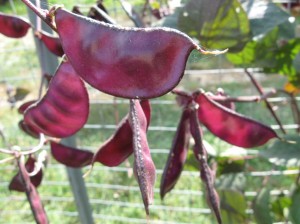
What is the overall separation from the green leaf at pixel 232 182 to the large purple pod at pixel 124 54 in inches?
23.8

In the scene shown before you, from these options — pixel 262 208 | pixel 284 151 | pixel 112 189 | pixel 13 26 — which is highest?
pixel 13 26

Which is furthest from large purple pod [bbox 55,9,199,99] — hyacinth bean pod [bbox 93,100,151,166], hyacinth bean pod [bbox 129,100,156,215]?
hyacinth bean pod [bbox 93,100,151,166]

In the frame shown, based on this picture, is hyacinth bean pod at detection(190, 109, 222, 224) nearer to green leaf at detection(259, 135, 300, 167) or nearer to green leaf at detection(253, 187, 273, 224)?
green leaf at detection(259, 135, 300, 167)

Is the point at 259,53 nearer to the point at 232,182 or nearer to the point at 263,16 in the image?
the point at 263,16

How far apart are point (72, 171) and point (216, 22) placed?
42cm

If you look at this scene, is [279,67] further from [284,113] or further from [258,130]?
[284,113]

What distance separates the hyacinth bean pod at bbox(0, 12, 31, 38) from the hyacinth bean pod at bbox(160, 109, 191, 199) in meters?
0.27

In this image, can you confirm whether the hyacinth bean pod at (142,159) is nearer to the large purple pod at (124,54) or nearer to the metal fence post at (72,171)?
the large purple pod at (124,54)

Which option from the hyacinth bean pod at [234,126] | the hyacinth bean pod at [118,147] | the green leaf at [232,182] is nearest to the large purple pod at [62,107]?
the hyacinth bean pod at [118,147]

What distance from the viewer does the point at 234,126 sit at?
56 cm

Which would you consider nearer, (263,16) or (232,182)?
(263,16)

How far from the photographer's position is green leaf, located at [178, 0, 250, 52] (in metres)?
0.58

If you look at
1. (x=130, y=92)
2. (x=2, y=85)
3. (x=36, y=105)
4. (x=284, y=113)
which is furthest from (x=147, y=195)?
(x=2, y=85)

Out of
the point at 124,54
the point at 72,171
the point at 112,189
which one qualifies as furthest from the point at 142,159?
the point at 112,189
